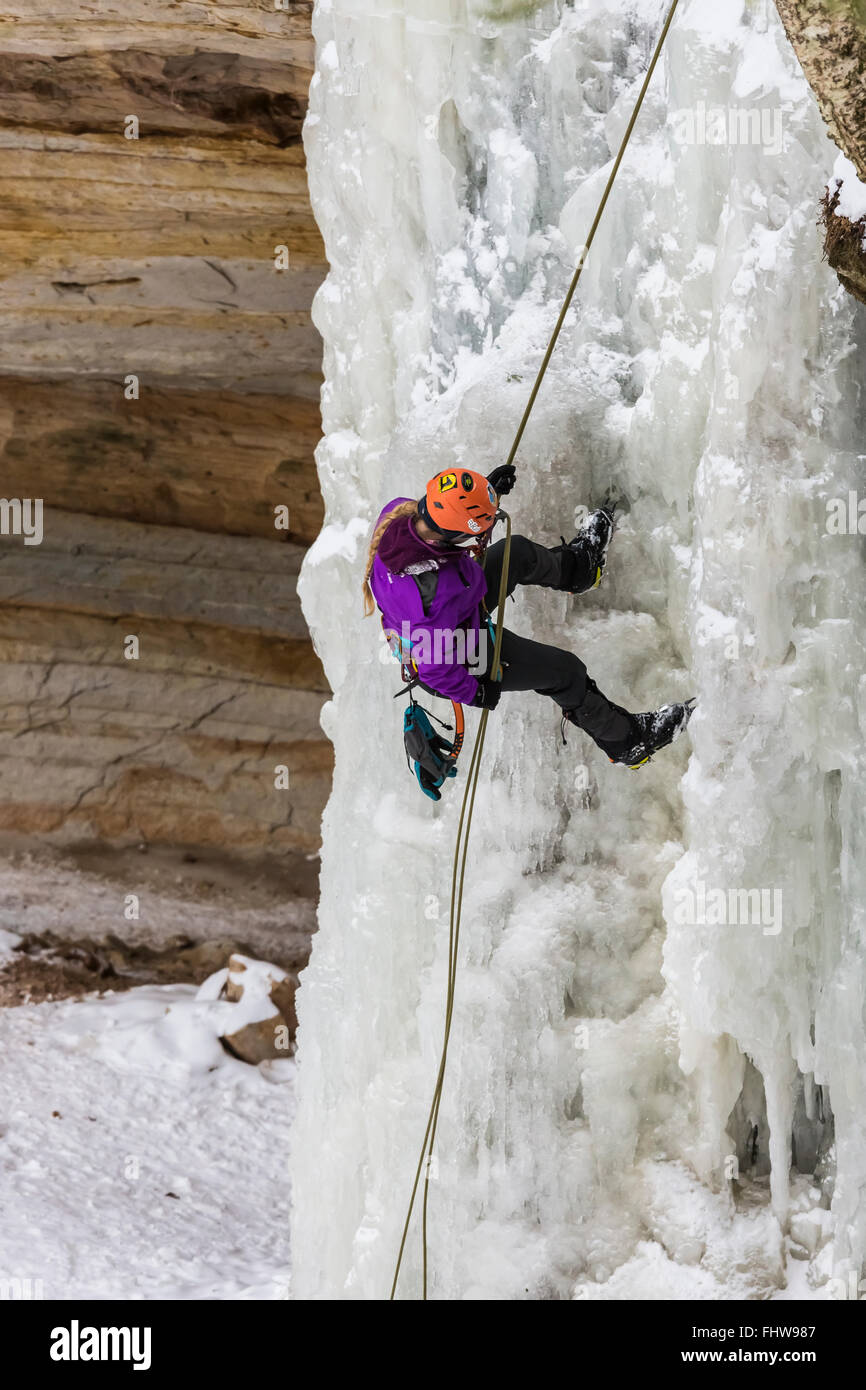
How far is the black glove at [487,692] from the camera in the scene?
392 cm

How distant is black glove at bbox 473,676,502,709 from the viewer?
3922 millimetres

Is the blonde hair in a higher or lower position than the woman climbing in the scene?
higher

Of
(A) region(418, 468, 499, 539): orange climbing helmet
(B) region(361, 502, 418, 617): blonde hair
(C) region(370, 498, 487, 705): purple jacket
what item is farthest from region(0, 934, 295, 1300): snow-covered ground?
(A) region(418, 468, 499, 539): orange climbing helmet

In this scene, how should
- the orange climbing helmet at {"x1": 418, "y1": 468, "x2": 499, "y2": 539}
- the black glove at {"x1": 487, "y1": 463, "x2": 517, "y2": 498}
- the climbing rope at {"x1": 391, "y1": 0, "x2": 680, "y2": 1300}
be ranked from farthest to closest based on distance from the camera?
1. the climbing rope at {"x1": 391, "y1": 0, "x2": 680, "y2": 1300}
2. the black glove at {"x1": 487, "y1": 463, "x2": 517, "y2": 498}
3. the orange climbing helmet at {"x1": 418, "y1": 468, "x2": 499, "y2": 539}

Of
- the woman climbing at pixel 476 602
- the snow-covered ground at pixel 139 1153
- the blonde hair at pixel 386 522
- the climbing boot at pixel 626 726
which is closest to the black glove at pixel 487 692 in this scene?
the woman climbing at pixel 476 602

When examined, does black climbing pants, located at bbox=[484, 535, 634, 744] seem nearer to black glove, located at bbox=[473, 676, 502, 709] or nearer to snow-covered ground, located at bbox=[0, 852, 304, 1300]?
black glove, located at bbox=[473, 676, 502, 709]

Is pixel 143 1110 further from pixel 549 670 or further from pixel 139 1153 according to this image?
pixel 549 670

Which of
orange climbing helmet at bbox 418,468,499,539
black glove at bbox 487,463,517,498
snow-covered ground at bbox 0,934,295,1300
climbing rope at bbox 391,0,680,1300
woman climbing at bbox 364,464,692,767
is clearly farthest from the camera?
snow-covered ground at bbox 0,934,295,1300

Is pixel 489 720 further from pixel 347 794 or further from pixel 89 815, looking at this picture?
pixel 89 815

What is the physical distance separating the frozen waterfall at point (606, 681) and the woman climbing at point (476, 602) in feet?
0.73

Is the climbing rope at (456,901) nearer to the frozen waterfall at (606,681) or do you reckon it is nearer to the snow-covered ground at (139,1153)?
the frozen waterfall at (606,681)

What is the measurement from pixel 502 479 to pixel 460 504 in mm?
294

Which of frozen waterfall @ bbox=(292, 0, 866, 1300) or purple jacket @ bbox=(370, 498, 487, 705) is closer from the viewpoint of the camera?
frozen waterfall @ bbox=(292, 0, 866, 1300)

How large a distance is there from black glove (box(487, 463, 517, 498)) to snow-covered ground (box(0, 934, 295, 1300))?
394cm
